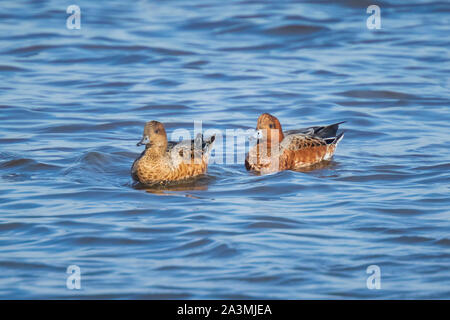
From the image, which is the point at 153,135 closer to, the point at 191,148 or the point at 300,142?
the point at 191,148

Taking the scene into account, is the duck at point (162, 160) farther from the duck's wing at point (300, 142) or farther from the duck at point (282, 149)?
the duck's wing at point (300, 142)

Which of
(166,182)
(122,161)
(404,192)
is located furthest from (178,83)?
(404,192)

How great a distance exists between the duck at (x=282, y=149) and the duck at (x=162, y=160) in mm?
709

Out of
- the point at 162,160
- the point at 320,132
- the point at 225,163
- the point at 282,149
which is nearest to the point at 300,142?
the point at 282,149

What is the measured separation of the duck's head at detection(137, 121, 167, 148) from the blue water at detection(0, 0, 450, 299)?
A: 0.59 metres

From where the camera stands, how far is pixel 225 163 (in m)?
9.98

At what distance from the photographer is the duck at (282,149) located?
948cm

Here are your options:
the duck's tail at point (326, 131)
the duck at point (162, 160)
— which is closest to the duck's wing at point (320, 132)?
the duck's tail at point (326, 131)

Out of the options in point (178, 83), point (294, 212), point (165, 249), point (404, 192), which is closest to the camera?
point (165, 249)

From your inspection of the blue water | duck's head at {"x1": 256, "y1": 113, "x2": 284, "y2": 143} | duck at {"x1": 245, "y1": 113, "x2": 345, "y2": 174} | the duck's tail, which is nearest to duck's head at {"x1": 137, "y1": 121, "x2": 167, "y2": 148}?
the blue water

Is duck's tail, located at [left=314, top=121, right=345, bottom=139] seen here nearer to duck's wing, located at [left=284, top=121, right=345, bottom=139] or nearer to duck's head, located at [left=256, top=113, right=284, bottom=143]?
duck's wing, located at [left=284, top=121, right=345, bottom=139]

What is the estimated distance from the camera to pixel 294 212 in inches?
303

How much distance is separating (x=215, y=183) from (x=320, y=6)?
36.4 ft

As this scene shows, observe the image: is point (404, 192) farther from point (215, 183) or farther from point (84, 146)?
point (84, 146)
